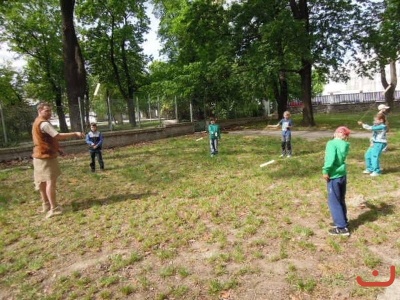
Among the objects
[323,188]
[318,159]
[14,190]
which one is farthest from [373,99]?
[14,190]

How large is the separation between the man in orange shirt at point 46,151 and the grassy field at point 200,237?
586 mm

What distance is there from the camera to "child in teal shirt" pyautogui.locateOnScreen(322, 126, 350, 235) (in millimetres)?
4824

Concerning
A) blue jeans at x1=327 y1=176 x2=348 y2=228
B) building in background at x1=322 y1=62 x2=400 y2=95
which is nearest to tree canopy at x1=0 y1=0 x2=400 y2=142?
blue jeans at x1=327 y1=176 x2=348 y2=228

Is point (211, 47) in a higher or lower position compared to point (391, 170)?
higher

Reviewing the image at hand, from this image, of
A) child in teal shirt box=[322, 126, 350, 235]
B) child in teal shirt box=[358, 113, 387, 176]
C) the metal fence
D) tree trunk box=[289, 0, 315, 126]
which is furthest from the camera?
the metal fence

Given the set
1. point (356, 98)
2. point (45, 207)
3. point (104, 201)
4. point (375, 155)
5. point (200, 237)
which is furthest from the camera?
point (356, 98)

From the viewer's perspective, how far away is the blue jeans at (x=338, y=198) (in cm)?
490

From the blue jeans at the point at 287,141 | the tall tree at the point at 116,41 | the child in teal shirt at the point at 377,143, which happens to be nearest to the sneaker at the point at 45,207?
the child in teal shirt at the point at 377,143

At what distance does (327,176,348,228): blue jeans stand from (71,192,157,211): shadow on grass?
162 inches

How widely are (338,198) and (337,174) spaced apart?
1.19 feet

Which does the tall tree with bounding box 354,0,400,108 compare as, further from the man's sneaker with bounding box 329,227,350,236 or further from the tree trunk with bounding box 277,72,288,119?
the man's sneaker with bounding box 329,227,350,236

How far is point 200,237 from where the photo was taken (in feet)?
17.0

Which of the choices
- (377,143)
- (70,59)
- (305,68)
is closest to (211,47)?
(305,68)

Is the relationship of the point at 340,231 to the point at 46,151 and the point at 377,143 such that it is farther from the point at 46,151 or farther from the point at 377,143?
the point at 46,151
